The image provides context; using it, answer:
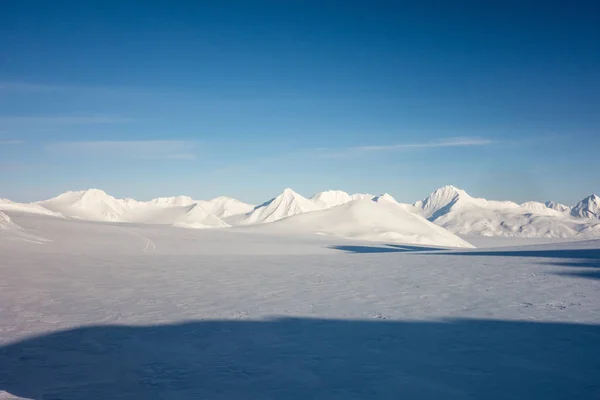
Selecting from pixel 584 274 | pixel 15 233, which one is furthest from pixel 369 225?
pixel 584 274

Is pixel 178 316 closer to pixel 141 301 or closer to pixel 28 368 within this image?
pixel 141 301

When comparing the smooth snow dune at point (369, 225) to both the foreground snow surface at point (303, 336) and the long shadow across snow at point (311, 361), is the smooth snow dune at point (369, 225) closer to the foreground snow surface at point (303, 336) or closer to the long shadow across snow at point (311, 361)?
the foreground snow surface at point (303, 336)

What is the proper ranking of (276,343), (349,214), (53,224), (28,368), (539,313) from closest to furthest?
(28,368) → (276,343) → (539,313) → (53,224) → (349,214)

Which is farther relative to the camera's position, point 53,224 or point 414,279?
point 53,224

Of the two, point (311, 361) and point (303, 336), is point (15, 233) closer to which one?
point (303, 336)

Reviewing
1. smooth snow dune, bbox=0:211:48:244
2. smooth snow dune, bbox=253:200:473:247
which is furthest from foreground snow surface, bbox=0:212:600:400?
smooth snow dune, bbox=253:200:473:247

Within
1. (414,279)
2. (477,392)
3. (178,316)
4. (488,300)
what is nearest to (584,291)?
(488,300)

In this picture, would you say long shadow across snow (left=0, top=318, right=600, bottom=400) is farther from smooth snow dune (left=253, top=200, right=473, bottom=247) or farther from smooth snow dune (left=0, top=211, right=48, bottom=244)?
smooth snow dune (left=253, top=200, right=473, bottom=247)
